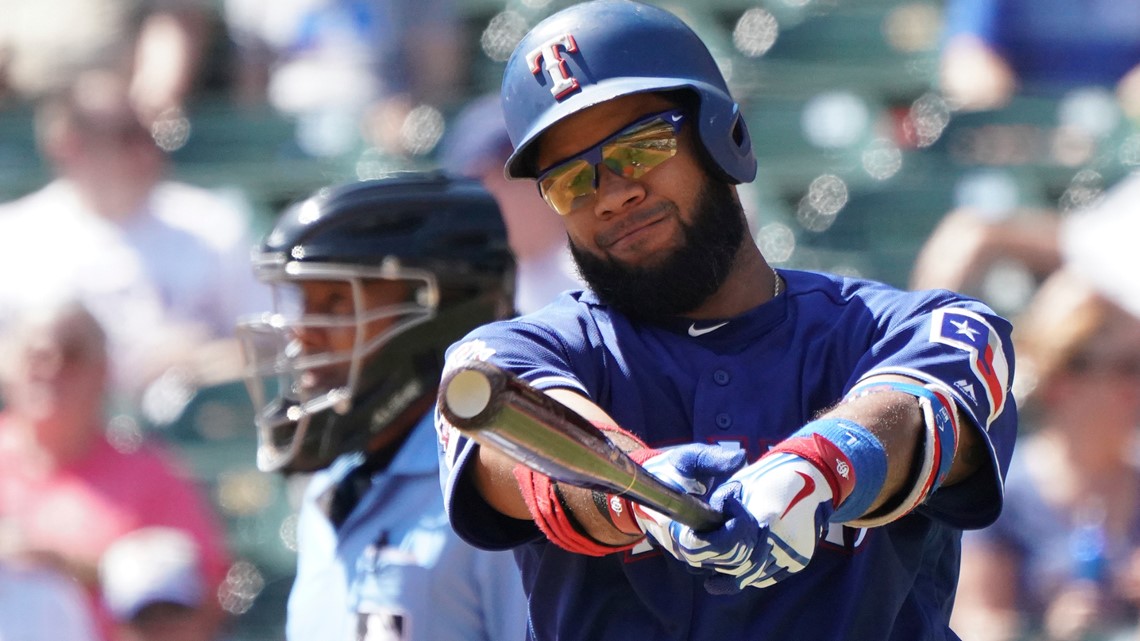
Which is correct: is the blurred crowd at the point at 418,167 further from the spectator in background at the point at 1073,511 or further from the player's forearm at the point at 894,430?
the player's forearm at the point at 894,430

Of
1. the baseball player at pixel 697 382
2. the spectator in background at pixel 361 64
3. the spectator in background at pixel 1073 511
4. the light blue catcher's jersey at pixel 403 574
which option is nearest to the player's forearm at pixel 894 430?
the baseball player at pixel 697 382

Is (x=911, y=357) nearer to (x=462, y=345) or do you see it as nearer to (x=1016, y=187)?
(x=462, y=345)

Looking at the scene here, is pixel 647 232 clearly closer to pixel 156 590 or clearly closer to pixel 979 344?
pixel 979 344

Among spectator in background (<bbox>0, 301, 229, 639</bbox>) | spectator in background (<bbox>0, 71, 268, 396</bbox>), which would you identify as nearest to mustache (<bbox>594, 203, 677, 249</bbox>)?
spectator in background (<bbox>0, 301, 229, 639</bbox>)

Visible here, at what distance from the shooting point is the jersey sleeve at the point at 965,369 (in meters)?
1.96

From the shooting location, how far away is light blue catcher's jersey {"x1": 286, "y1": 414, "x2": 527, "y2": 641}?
9.16 feet

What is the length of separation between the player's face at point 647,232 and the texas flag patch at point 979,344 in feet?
1.05

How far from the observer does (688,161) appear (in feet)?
7.14

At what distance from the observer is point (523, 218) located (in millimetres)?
5004

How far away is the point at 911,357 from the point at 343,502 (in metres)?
1.45

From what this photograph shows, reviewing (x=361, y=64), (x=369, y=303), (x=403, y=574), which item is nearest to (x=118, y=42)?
(x=361, y=64)

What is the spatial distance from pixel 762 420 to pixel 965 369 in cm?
26

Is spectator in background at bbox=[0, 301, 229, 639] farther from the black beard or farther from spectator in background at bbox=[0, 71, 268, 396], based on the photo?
the black beard

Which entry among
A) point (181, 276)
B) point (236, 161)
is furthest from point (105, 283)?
point (236, 161)
